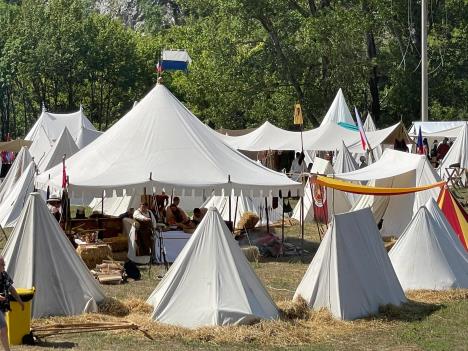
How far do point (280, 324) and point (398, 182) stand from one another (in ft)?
32.4

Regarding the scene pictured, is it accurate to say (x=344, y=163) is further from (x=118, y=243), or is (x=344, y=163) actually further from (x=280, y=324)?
(x=280, y=324)

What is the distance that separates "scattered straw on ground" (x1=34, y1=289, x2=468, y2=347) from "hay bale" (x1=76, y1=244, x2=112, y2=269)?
3.55m

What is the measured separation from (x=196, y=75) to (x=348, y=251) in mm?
35703

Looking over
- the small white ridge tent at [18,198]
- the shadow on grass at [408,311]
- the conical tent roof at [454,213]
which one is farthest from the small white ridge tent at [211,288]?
the small white ridge tent at [18,198]

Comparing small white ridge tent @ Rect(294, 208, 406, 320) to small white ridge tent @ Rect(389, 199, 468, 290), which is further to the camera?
small white ridge tent @ Rect(389, 199, 468, 290)

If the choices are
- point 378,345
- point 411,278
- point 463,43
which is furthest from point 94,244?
point 463,43

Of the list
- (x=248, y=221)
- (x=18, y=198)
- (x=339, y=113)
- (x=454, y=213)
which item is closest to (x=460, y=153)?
(x=339, y=113)

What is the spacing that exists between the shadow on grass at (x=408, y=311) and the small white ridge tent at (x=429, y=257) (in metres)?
1.13

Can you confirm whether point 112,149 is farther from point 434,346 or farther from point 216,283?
point 434,346

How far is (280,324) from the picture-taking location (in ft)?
40.7

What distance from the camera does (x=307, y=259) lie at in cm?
1931

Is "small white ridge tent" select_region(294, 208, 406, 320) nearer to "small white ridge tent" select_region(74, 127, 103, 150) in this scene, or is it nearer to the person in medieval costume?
the person in medieval costume

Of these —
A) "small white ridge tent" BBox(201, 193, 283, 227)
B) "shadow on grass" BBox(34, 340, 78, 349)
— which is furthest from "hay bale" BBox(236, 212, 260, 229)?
"shadow on grass" BBox(34, 340, 78, 349)

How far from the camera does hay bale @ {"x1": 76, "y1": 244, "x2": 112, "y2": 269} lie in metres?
17.3
